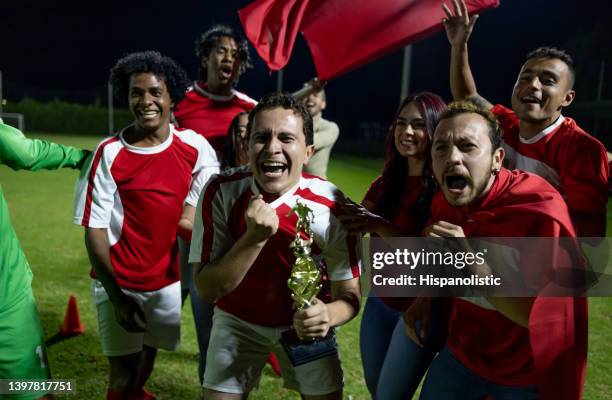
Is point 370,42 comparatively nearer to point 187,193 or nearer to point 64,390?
point 187,193

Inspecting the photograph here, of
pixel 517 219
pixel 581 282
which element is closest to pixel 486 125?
pixel 517 219

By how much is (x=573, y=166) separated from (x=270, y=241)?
1426 mm

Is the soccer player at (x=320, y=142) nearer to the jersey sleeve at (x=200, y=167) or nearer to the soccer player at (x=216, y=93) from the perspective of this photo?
the soccer player at (x=216, y=93)

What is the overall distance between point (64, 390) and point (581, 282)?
239 centimetres

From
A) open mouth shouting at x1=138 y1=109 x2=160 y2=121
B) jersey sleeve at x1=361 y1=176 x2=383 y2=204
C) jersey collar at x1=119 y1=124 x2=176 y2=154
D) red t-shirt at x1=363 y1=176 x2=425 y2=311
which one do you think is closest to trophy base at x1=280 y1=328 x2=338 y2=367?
red t-shirt at x1=363 y1=176 x2=425 y2=311

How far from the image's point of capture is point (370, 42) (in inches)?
143

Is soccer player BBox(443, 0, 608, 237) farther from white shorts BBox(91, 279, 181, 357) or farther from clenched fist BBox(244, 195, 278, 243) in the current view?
white shorts BBox(91, 279, 181, 357)

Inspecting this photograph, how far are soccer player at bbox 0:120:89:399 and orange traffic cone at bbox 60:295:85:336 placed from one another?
7.16 ft

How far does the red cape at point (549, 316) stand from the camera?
1.76 meters

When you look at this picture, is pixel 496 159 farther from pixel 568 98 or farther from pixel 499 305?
pixel 568 98

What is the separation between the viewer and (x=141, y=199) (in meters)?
2.83

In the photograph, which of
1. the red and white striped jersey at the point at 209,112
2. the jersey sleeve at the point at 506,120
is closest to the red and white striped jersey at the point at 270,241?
the jersey sleeve at the point at 506,120

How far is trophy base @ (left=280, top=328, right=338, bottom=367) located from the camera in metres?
2.07

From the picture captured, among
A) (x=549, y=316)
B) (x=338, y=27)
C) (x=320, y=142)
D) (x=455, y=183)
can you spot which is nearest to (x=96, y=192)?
(x=455, y=183)
